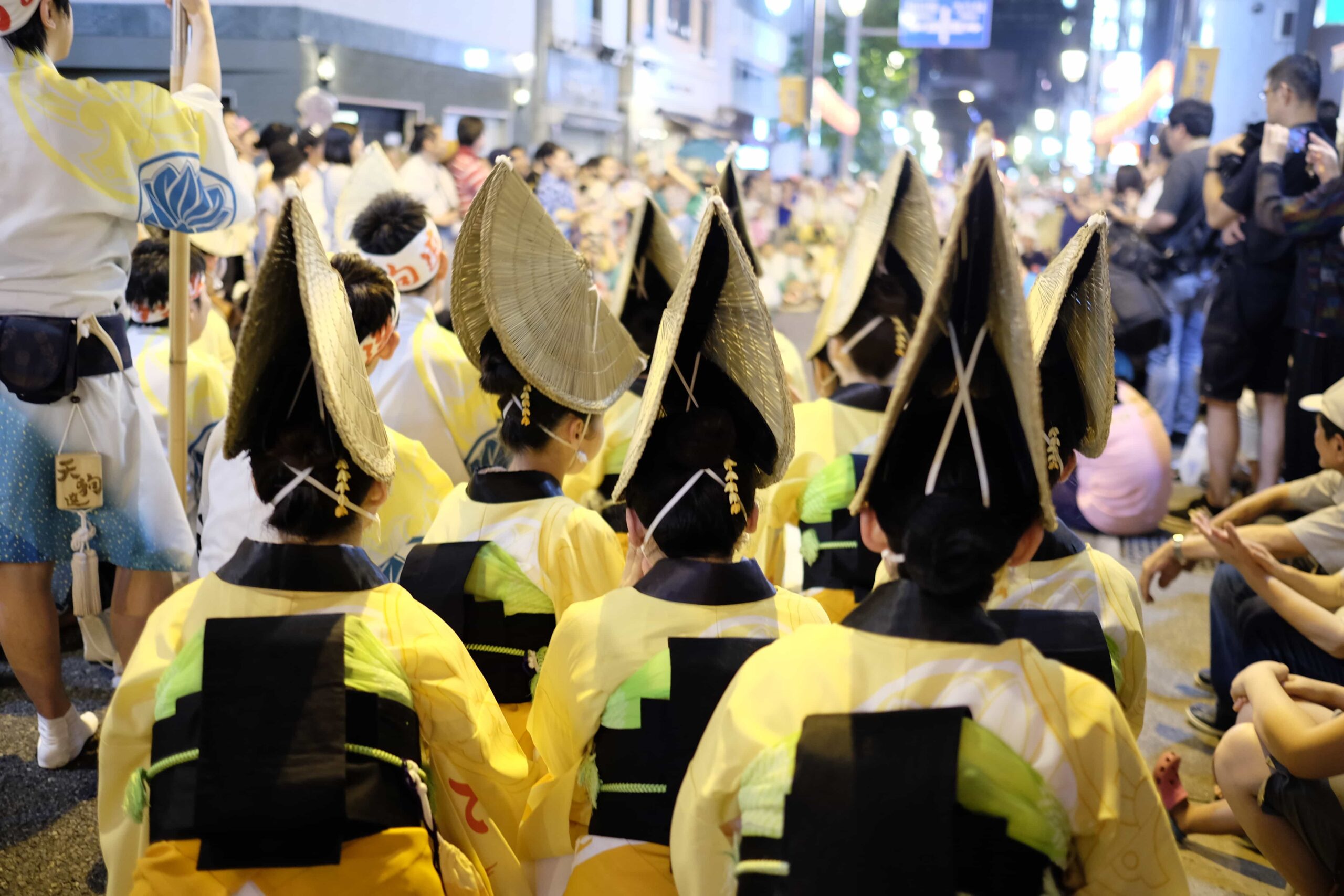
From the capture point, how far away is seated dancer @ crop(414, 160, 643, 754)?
6.66 ft

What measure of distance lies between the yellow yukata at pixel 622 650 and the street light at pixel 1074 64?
20.1m

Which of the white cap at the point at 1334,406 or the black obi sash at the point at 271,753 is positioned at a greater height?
Answer: the white cap at the point at 1334,406

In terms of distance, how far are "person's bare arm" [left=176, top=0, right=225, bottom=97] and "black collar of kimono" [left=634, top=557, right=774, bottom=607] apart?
171 cm

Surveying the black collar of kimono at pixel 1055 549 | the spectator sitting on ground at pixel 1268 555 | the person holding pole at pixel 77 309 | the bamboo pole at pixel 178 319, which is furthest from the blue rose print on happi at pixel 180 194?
the spectator sitting on ground at pixel 1268 555

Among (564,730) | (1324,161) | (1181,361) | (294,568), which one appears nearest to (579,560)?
(564,730)

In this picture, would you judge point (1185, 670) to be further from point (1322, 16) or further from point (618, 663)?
point (1322, 16)

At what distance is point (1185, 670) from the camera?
365 centimetres

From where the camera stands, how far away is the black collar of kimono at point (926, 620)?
Answer: 1197 mm

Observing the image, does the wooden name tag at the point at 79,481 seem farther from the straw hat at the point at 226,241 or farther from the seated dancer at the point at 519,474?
the straw hat at the point at 226,241

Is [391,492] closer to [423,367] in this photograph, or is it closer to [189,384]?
[423,367]

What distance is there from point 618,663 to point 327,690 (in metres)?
0.39

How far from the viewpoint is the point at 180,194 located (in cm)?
250

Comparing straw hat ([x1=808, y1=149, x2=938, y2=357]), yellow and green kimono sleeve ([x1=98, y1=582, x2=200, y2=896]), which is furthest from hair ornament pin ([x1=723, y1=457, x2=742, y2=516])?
straw hat ([x1=808, y1=149, x2=938, y2=357])

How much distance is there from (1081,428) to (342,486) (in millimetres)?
1174
